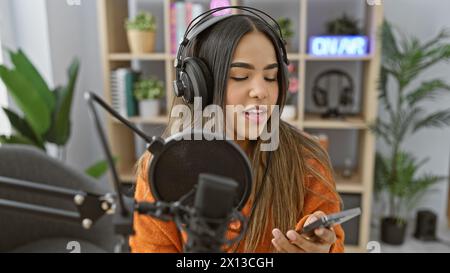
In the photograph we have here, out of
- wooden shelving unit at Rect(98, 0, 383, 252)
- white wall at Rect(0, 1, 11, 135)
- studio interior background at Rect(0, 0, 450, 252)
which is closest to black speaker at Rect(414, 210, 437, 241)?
studio interior background at Rect(0, 0, 450, 252)

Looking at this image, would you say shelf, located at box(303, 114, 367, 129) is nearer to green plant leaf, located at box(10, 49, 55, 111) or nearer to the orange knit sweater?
green plant leaf, located at box(10, 49, 55, 111)

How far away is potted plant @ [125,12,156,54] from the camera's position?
6.73 feet

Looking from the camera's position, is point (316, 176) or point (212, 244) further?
point (316, 176)

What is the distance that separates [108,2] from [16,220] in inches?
53.1

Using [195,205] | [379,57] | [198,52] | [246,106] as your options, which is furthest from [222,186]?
[379,57]

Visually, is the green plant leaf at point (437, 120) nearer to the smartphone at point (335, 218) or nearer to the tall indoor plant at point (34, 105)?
the tall indoor plant at point (34, 105)

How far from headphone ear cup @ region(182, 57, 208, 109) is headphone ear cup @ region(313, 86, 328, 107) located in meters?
1.62

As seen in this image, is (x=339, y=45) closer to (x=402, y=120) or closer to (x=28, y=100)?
(x=402, y=120)

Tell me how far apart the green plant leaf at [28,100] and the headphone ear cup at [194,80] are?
1.16 m

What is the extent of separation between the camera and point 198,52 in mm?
663

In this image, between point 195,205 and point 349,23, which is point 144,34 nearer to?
point 349,23

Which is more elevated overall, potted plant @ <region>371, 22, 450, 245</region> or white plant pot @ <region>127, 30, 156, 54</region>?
white plant pot @ <region>127, 30, 156, 54</region>

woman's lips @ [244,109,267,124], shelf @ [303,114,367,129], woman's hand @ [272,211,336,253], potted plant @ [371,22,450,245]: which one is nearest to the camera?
woman's hand @ [272,211,336,253]

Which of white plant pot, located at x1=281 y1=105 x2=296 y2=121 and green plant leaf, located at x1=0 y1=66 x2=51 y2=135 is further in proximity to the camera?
white plant pot, located at x1=281 y1=105 x2=296 y2=121
